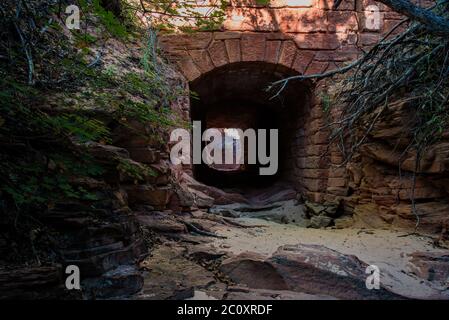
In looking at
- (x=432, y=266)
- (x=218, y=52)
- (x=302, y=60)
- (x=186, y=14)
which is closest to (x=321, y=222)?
(x=432, y=266)

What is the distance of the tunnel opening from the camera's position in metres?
5.64

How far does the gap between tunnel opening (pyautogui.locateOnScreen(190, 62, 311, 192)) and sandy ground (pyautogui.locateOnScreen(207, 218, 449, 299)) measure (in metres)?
1.76

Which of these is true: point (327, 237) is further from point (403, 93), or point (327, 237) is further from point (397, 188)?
point (403, 93)

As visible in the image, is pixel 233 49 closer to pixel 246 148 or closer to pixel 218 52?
pixel 218 52

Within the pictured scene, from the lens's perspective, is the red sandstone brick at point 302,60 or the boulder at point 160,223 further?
the red sandstone brick at point 302,60

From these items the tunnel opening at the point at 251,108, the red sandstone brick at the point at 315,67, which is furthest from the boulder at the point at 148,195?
the red sandstone brick at the point at 315,67

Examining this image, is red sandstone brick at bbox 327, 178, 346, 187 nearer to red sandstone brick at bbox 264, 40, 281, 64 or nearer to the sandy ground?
the sandy ground

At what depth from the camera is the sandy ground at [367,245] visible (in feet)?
7.51

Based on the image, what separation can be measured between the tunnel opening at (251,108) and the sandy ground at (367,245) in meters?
1.76

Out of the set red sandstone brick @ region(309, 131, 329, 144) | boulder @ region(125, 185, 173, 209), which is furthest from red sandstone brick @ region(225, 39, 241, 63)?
boulder @ region(125, 185, 173, 209)

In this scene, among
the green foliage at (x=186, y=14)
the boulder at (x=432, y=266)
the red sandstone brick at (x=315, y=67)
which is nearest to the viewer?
the boulder at (x=432, y=266)

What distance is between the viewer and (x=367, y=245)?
3.31 m

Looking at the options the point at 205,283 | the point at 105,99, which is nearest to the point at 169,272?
the point at 205,283

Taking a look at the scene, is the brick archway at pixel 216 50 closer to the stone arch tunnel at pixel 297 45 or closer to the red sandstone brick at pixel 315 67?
the stone arch tunnel at pixel 297 45
